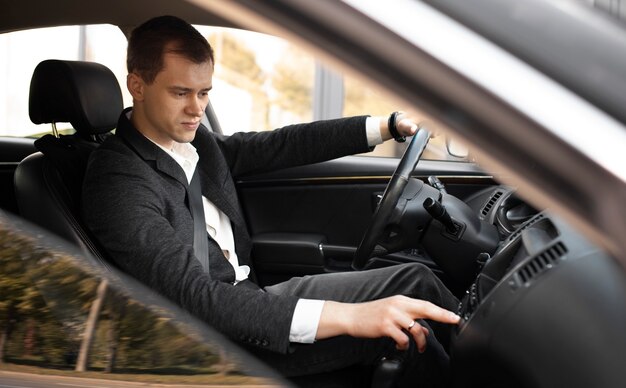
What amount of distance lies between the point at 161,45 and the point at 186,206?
15.2 inches

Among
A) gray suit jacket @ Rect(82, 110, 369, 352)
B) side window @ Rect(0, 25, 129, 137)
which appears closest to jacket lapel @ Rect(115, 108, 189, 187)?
gray suit jacket @ Rect(82, 110, 369, 352)

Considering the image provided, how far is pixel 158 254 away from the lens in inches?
71.9

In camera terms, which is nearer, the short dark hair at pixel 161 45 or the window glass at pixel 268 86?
the short dark hair at pixel 161 45

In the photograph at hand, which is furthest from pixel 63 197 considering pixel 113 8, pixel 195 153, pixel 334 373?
pixel 113 8

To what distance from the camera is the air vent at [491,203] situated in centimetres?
283

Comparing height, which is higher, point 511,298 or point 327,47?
point 327,47

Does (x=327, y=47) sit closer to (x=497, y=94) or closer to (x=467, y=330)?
(x=497, y=94)

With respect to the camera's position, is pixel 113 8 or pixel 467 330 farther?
pixel 113 8

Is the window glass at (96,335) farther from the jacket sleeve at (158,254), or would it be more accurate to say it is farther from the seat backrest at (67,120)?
the seat backrest at (67,120)

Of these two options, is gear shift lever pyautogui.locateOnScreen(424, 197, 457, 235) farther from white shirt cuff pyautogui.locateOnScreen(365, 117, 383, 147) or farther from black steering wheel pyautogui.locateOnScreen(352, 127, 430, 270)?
white shirt cuff pyautogui.locateOnScreen(365, 117, 383, 147)

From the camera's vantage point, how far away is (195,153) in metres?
2.41

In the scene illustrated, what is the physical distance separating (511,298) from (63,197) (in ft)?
4.09

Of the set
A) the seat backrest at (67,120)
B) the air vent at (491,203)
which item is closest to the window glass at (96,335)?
the seat backrest at (67,120)

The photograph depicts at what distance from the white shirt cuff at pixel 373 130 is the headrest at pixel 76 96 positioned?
693mm
